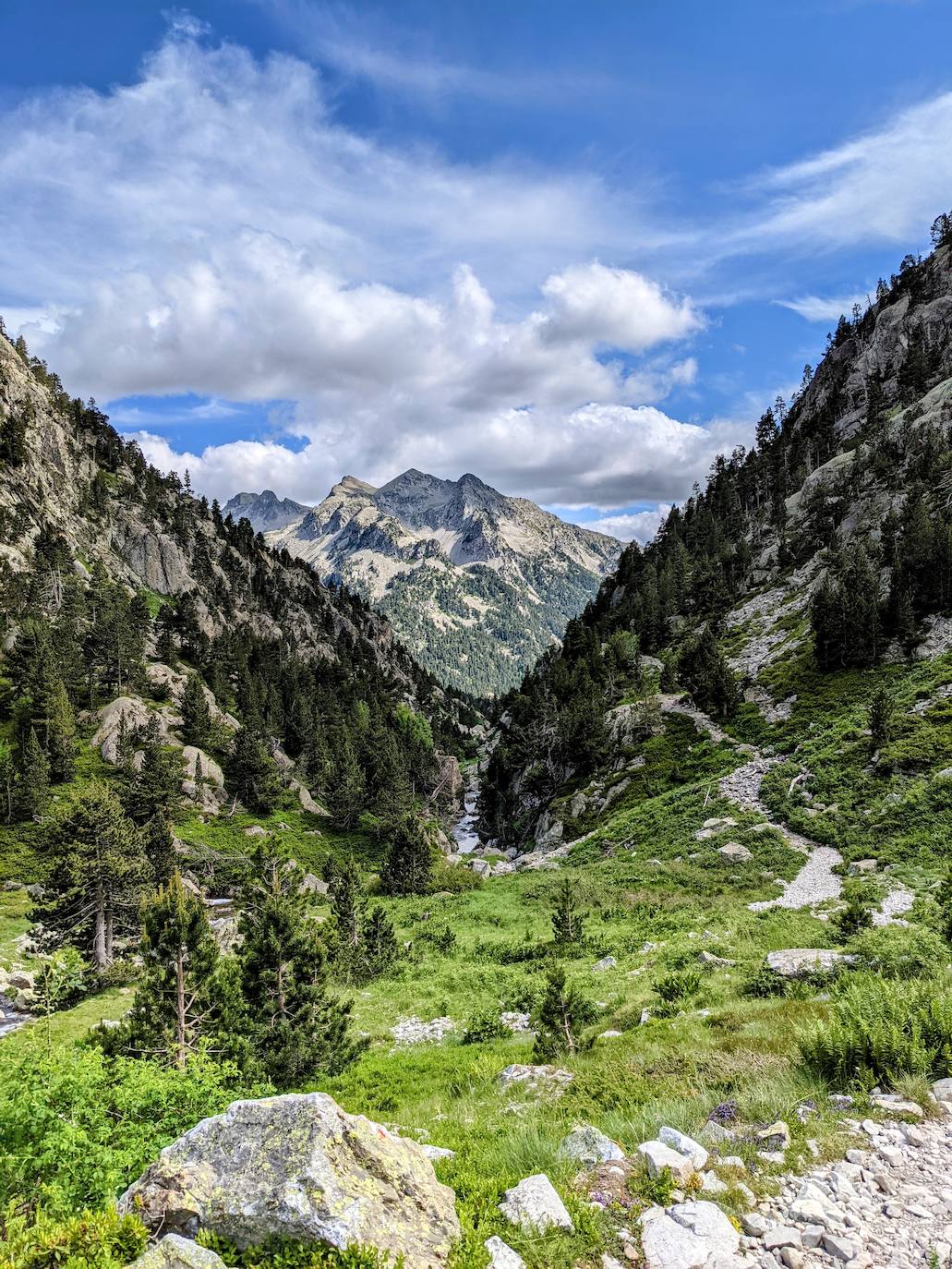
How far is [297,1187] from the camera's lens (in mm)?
6617

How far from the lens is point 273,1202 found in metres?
6.50

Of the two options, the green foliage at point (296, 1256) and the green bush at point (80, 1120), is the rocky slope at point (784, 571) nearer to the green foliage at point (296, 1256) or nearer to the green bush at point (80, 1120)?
the green bush at point (80, 1120)

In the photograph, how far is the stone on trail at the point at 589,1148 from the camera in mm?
8812

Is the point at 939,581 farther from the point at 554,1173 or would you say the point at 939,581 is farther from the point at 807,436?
the point at 807,436

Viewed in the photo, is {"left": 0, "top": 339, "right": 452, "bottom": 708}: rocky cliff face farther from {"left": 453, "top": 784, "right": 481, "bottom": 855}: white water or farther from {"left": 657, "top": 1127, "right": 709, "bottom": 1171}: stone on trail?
{"left": 657, "top": 1127, "right": 709, "bottom": 1171}: stone on trail

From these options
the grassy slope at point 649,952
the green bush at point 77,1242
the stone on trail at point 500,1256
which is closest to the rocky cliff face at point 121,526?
the grassy slope at point 649,952

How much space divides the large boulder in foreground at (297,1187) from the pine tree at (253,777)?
81984 mm

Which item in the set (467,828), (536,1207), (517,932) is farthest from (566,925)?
(467,828)

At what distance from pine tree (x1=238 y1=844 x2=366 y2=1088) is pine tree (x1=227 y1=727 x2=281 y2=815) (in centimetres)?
6528

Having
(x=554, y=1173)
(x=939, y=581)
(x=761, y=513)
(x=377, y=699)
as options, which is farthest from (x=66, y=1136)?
(x=761, y=513)

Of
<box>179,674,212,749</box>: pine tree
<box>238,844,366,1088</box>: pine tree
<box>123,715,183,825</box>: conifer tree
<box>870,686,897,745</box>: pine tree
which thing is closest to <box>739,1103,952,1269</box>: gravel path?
<box>238,844,366,1088</box>: pine tree

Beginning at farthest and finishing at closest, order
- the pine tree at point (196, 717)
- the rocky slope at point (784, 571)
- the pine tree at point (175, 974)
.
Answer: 1. the pine tree at point (196, 717)
2. the rocky slope at point (784, 571)
3. the pine tree at point (175, 974)

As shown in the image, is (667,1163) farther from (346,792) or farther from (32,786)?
(346,792)

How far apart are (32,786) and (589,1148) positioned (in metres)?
74.6
